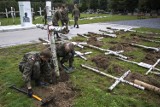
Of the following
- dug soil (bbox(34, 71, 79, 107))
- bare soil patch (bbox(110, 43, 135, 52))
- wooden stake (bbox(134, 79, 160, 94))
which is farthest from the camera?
bare soil patch (bbox(110, 43, 135, 52))

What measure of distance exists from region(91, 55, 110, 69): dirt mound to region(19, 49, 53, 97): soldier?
2.27m

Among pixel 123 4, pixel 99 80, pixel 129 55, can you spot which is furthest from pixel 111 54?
pixel 123 4

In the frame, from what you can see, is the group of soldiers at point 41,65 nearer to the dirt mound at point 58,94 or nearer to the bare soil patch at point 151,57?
the dirt mound at point 58,94

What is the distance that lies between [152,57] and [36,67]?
16.3ft

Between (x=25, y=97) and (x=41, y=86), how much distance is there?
598mm

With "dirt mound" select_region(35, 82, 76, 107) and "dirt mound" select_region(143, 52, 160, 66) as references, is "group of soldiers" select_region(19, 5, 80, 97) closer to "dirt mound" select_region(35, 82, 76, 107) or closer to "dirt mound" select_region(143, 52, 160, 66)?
"dirt mound" select_region(35, 82, 76, 107)

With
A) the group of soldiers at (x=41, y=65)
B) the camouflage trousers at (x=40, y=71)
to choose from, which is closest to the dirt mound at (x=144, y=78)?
the group of soldiers at (x=41, y=65)

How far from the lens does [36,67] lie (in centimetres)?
473

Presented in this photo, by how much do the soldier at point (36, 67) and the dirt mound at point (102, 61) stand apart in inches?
89.2

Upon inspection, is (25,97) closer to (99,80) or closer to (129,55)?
(99,80)

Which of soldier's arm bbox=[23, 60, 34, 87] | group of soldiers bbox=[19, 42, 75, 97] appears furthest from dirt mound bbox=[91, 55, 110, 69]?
soldier's arm bbox=[23, 60, 34, 87]

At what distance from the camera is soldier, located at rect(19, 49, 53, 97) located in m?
4.61

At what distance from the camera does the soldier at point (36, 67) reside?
4.61 m

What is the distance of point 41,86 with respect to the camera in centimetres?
521
